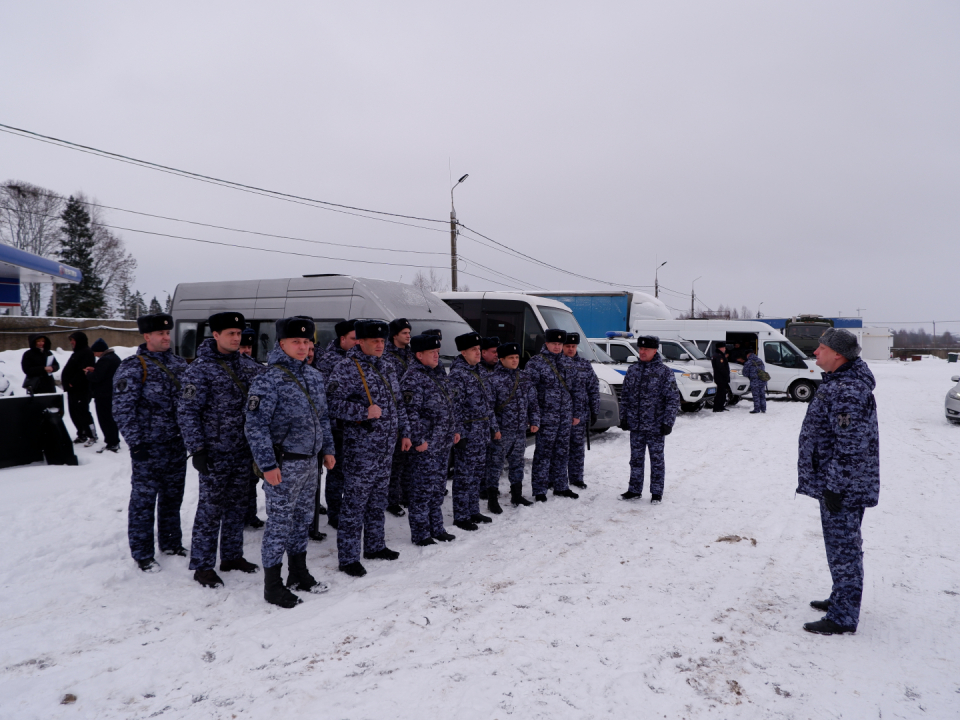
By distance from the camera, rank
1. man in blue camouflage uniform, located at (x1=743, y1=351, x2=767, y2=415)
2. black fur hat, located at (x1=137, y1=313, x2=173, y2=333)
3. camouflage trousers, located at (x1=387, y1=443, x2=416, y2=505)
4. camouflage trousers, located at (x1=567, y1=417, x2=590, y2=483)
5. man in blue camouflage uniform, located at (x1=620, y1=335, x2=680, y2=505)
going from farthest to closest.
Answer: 1. man in blue camouflage uniform, located at (x1=743, y1=351, x2=767, y2=415)
2. camouflage trousers, located at (x1=567, y1=417, x2=590, y2=483)
3. man in blue camouflage uniform, located at (x1=620, y1=335, x2=680, y2=505)
4. camouflage trousers, located at (x1=387, y1=443, x2=416, y2=505)
5. black fur hat, located at (x1=137, y1=313, x2=173, y2=333)

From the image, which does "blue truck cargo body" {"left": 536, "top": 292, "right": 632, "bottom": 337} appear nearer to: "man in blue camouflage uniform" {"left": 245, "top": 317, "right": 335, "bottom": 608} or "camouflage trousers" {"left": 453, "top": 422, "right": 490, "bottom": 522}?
"camouflage trousers" {"left": 453, "top": 422, "right": 490, "bottom": 522}

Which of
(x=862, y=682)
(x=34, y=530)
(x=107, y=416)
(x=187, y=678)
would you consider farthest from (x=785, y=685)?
(x=107, y=416)

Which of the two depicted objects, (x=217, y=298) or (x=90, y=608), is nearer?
(x=90, y=608)

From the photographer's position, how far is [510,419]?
6238 mm

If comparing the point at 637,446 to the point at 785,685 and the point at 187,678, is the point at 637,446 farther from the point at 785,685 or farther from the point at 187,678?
the point at 187,678

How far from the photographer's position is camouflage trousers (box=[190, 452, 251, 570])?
4.14 meters

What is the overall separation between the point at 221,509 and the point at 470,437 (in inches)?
90.8

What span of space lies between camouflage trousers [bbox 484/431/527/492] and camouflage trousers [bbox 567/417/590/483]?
89 centimetres

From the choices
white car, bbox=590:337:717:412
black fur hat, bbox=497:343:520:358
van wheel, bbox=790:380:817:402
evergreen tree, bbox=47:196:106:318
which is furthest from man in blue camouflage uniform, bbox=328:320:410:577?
evergreen tree, bbox=47:196:106:318

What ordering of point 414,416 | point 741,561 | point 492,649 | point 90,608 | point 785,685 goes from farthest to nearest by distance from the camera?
point 414,416 → point 741,561 → point 90,608 → point 492,649 → point 785,685

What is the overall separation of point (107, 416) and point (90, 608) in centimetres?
529

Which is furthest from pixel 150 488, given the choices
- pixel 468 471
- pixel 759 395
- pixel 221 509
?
pixel 759 395

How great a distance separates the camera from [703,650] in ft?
10.6

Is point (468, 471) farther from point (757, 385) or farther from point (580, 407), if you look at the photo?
point (757, 385)
